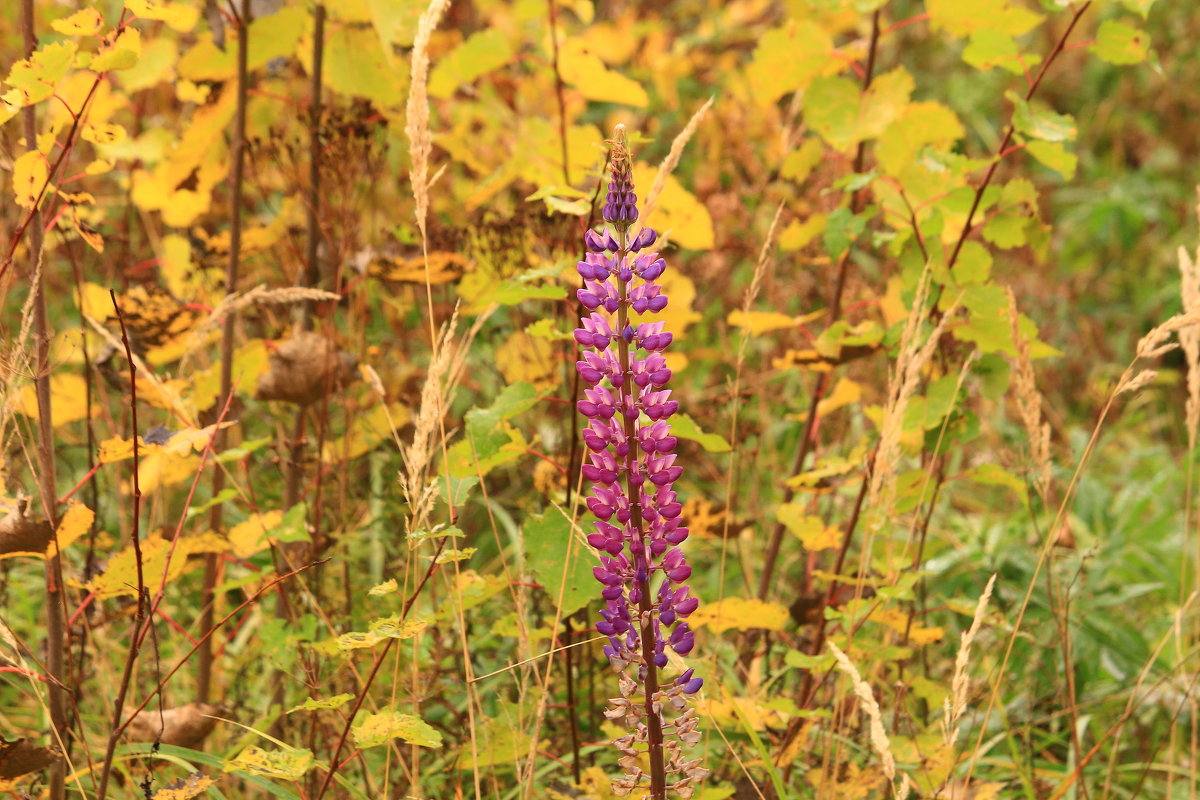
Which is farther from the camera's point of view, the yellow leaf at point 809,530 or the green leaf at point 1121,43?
the yellow leaf at point 809,530

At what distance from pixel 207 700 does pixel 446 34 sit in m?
2.37

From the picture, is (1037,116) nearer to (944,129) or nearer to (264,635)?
→ (944,129)

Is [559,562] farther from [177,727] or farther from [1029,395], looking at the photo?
[1029,395]

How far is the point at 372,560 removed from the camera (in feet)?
9.50

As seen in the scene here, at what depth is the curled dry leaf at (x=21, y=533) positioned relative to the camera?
1451mm

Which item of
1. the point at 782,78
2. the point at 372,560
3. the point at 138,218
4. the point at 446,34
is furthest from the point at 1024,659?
the point at 138,218

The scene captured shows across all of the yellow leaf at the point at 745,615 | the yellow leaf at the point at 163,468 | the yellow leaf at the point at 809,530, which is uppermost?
the yellow leaf at the point at 163,468

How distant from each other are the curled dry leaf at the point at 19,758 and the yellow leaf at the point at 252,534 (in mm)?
512

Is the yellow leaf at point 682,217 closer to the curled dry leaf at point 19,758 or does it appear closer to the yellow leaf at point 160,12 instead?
the yellow leaf at point 160,12

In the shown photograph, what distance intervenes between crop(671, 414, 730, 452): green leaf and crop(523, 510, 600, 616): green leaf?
0.77 ft

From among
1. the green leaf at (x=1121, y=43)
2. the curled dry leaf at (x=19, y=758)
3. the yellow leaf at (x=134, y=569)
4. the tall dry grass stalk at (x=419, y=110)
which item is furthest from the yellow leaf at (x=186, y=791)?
the green leaf at (x=1121, y=43)

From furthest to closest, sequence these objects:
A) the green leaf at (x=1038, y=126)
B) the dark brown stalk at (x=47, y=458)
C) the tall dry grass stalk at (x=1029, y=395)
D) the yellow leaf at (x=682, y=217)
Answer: the yellow leaf at (x=682, y=217) < the green leaf at (x=1038, y=126) < the tall dry grass stalk at (x=1029, y=395) < the dark brown stalk at (x=47, y=458)

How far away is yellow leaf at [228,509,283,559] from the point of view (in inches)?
75.4

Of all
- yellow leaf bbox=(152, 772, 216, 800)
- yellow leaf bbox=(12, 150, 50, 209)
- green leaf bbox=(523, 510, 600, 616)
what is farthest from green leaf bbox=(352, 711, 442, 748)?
yellow leaf bbox=(12, 150, 50, 209)
